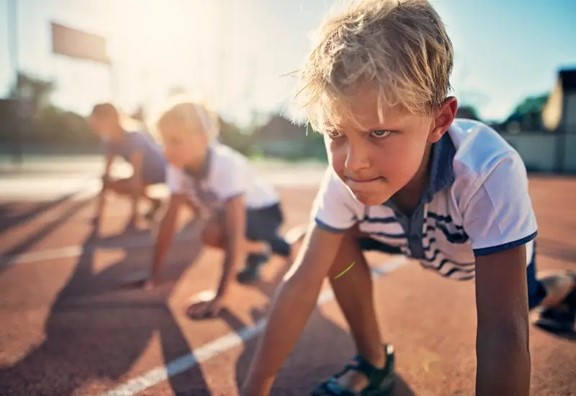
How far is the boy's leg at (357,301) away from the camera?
214cm

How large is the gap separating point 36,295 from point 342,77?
124 inches

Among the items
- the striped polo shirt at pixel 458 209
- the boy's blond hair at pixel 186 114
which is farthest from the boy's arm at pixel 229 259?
the striped polo shirt at pixel 458 209

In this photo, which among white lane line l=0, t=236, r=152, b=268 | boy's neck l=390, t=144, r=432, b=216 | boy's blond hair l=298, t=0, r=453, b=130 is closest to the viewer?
boy's blond hair l=298, t=0, r=453, b=130

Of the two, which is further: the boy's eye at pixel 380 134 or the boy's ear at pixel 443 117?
the boy's ear at pixel 443 117

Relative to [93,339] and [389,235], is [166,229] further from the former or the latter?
[389,235]

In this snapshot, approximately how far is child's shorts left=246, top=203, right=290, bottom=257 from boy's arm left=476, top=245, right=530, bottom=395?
10.1ft

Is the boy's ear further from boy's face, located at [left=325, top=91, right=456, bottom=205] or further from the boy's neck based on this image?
the boy's neck

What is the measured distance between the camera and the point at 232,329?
9.68 feet

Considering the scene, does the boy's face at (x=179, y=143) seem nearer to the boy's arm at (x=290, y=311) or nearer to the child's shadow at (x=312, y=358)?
the child's shadow at (x=312, y=358)

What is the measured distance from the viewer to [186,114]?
3459 millimetres

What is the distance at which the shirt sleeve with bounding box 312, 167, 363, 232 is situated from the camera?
1872mm

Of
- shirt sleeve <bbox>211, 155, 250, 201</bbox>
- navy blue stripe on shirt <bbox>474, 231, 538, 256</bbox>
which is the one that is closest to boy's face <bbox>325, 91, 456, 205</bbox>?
navy blue stripe on shirt <bbox>474, 231, 538, 256</bbox>

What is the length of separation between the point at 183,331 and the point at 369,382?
121cm

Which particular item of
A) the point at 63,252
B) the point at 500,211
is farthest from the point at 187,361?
the point at 63,252
